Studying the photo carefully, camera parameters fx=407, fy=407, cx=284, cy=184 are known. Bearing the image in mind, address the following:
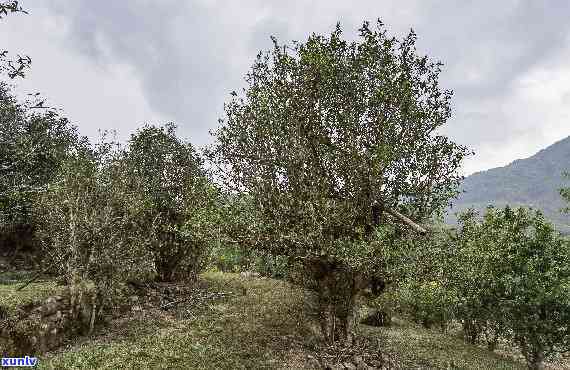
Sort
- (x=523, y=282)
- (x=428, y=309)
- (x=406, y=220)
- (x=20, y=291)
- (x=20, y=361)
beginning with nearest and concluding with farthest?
1. (x=20, y=361)
2. (x=406, y=220)
3. (x=20, y=291)
4. (x=523, y=282)
5. (x=428, y=309)

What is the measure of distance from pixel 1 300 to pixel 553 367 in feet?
131

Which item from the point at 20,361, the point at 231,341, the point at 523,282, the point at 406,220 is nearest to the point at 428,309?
the point at 523,282

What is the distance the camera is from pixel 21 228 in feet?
115

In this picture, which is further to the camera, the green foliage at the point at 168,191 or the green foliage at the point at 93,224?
the green foliage at the point at 168,191

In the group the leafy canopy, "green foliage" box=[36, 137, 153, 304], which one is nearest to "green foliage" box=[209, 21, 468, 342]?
the leafy canopy

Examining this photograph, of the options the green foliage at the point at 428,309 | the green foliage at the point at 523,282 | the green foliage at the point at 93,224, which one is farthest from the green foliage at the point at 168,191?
the green foliage at the point at 523,282

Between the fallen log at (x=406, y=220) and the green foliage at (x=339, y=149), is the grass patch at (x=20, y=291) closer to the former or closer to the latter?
the green foliage at (x=339, y=149)

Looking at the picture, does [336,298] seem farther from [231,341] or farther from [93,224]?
[93,224]

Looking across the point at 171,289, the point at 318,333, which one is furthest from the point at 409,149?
the point at 171,289

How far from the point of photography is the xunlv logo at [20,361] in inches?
629

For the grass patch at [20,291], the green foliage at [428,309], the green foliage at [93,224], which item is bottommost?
the green foliage at [428,309]

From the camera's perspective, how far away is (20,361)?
642 inches

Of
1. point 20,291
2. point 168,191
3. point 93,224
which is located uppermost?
point 168,191

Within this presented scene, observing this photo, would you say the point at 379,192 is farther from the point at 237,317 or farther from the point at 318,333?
the point at 237,317
